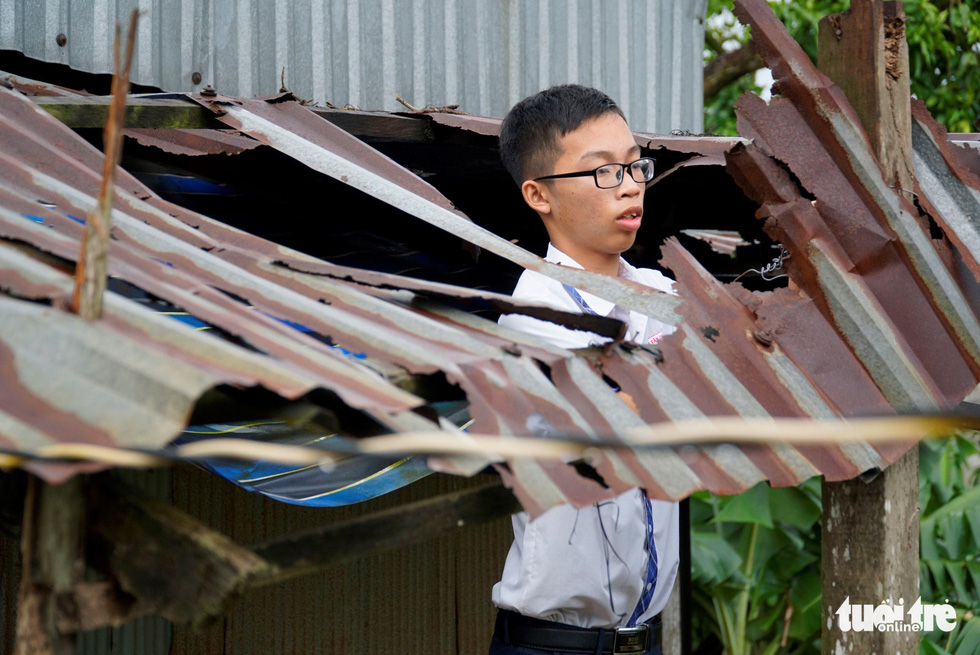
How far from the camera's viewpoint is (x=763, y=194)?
9.41 ft

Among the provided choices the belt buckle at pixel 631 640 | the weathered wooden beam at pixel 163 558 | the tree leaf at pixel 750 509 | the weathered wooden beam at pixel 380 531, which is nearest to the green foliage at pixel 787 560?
the tree leaf at pixel 750 509

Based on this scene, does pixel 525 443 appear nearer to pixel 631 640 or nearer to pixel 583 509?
pixel 583 509

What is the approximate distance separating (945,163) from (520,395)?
1.81 meters

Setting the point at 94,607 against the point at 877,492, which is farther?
the point at 877,492

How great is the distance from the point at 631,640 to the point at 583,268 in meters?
1.06

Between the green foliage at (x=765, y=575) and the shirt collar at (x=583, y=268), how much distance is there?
3140 mm

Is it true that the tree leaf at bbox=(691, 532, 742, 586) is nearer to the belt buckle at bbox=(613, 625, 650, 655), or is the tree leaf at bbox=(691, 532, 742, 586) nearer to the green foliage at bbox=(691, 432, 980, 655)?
the green foliage at bbox=(691, 432, 980, 655)

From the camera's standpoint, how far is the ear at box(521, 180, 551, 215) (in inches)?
118

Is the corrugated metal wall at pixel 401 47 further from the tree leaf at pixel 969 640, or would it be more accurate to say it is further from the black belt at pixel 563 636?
the tree leaf at pixel 969 640

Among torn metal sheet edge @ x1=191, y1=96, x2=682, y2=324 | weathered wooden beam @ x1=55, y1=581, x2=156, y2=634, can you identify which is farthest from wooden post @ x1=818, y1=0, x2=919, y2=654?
weathered wooden beam @ x1=55, y1=581, x2=156, y2=634

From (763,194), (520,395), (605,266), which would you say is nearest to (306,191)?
(605,266)

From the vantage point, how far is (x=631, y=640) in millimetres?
2762

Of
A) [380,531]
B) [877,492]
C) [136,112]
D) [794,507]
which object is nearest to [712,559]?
[794,507]

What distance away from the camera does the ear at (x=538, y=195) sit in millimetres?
2986
